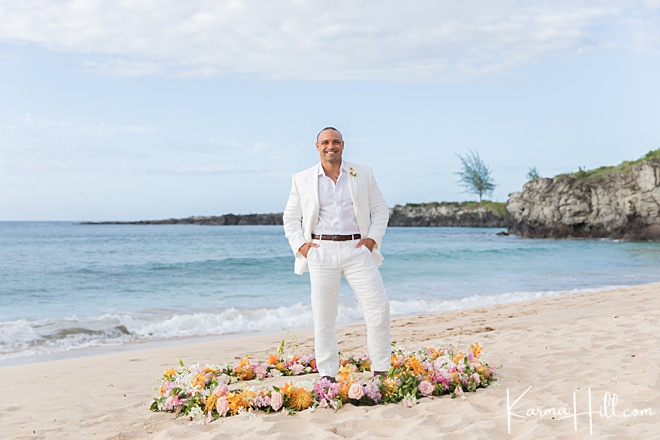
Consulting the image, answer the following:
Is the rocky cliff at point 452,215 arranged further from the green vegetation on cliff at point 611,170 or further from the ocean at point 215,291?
the ocean at point 215,291

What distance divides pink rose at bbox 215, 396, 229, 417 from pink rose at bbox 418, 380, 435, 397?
1.48 metres

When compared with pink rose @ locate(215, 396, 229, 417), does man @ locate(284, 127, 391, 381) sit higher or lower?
higher

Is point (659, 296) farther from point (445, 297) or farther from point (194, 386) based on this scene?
point (194, 386)

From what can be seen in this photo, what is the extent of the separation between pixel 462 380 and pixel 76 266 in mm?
24724

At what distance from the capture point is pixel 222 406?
413 centimetres

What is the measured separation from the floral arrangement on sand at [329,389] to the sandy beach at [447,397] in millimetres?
97

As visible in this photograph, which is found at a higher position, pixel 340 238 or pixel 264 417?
pixel 340 238

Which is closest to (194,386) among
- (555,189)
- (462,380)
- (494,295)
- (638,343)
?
(462,380)

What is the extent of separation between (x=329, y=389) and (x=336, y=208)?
1.38 meters

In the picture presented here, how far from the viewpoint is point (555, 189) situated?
4747cm

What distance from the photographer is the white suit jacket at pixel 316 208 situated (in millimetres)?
4258

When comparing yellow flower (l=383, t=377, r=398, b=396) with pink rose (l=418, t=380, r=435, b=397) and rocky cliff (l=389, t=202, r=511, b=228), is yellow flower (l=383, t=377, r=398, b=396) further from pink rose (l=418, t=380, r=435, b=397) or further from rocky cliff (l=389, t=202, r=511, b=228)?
rocky cliff (l=389, t=202, r=511, b=228)

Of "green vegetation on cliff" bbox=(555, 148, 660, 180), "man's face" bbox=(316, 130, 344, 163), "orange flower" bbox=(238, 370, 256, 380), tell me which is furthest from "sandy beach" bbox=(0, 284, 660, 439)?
"green vegetation on cliff" bbox=(555, 148, 660, 180)

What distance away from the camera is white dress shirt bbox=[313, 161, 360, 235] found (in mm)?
4250
